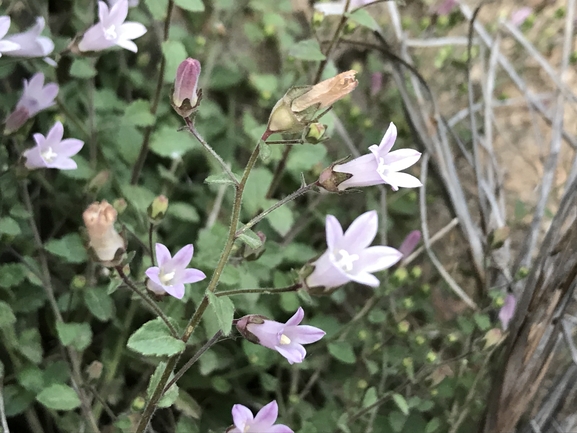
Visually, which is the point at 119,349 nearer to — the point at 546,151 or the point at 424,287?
the point at 424,287

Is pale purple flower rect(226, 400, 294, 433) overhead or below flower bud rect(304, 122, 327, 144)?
below

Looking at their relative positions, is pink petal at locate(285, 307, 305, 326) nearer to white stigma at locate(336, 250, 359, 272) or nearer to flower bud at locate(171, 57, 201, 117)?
white stigma at locate(336, 250, 359, 272)

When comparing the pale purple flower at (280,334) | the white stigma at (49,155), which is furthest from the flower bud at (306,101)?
the white stigma at (49,155)

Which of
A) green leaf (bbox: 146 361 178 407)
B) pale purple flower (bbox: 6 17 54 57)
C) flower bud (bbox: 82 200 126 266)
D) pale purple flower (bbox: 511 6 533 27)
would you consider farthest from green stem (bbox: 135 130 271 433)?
pale purple flower (bbox: 511 6 533 27)

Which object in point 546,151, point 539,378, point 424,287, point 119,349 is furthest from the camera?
point 546,151

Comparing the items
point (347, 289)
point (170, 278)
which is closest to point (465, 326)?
point (347, 289)

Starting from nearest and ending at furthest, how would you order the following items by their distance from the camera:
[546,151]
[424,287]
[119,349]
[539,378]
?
1. [539,378]
2. [119,349]
3. [424,287]
4. [546,151]
